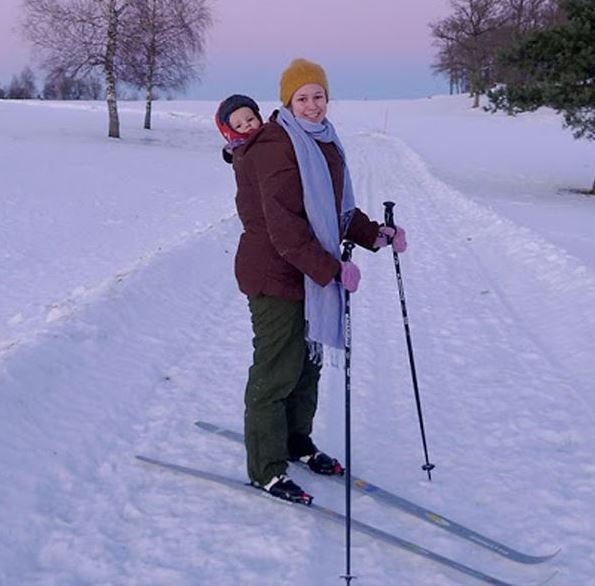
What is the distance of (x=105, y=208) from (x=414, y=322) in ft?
32.5

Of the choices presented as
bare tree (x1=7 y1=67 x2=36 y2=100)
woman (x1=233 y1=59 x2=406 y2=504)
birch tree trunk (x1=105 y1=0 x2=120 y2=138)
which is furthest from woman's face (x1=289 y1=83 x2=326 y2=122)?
bare tree (x1=7 y1=67 x2=36 y2=100)

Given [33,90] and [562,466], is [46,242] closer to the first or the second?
[562,466]

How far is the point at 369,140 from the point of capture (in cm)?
3997

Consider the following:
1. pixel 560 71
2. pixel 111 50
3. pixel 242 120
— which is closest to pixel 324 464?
pixel 242 120

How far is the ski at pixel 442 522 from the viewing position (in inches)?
134

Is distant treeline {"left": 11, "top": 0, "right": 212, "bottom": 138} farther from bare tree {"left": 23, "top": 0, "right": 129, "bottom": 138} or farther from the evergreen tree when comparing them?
the evergreen tree

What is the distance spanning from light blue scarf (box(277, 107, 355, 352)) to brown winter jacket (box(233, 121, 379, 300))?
0.04 meters

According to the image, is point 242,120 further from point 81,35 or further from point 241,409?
point 81,35

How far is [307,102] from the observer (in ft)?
11.9

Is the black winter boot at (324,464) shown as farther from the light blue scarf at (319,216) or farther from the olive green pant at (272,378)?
the light blue scarf at (319,216)

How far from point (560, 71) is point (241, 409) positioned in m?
15.8

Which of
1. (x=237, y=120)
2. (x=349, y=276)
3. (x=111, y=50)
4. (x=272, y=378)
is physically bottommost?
(x=272, y=378)

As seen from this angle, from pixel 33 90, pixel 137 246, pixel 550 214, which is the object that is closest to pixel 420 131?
pixel 550 214

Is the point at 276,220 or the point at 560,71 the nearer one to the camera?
the point at 276,220
